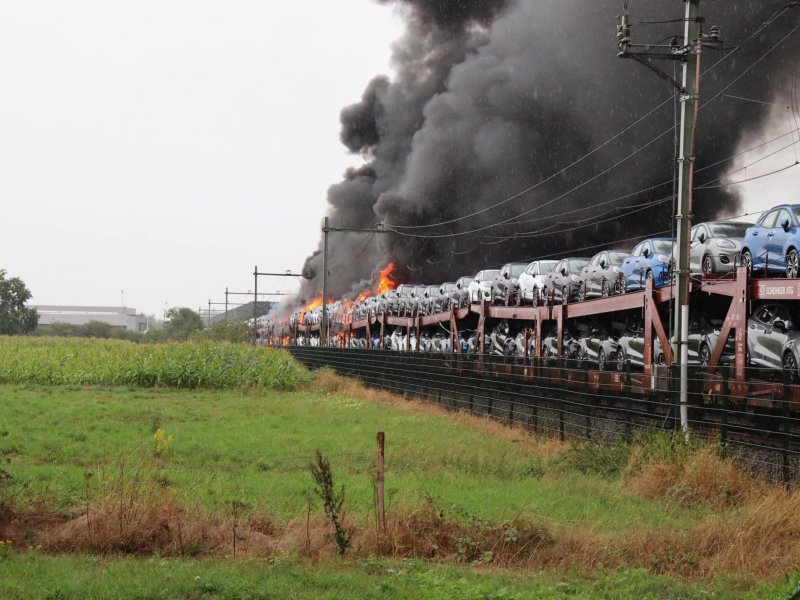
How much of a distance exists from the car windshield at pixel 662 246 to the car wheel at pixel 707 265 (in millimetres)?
2528

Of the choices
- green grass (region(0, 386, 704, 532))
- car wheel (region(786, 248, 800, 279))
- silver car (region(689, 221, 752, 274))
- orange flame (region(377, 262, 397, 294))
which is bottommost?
green grass (region(0, 386, 704, 532))

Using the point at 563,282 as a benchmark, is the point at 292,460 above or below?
below

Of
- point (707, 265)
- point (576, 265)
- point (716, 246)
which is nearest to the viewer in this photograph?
point (716, 246)

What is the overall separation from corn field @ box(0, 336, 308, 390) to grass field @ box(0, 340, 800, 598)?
51.3ft

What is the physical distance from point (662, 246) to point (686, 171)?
8013mm

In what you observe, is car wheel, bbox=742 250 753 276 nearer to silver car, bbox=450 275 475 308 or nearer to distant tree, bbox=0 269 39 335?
silver car, bbox=450 275 475 308

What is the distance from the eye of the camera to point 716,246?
18312 millimetres

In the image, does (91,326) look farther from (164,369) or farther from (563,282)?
(563,282)

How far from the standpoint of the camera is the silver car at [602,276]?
74.4 ft

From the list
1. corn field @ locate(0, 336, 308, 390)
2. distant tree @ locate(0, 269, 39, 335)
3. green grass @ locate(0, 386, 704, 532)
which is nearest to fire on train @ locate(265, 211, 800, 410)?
green grass @ locate(0, 386, 704, 532)

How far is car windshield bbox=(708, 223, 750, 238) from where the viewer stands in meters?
18.8

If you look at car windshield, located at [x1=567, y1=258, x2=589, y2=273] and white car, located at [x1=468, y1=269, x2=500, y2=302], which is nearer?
car windshield, located at [x1=567, y1=258, x2=589, y2=273]

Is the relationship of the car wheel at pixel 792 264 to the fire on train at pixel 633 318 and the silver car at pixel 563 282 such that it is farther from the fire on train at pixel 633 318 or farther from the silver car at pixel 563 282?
the silver car at pixel 563 282

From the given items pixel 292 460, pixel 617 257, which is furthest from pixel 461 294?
pixel 292 460
